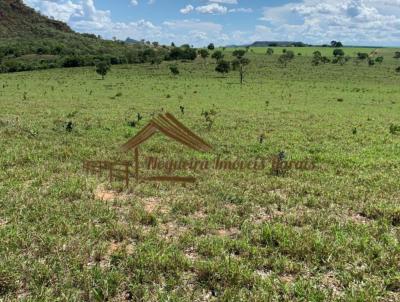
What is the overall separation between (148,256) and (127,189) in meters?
3.79

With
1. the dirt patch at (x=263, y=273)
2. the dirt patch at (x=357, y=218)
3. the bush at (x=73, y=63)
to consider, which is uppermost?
the bush at (x=73, y=63)

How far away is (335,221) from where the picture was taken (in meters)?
8.45

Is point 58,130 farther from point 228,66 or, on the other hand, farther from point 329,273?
point 228,66

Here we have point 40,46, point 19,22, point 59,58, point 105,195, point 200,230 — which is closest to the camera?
point 200,230

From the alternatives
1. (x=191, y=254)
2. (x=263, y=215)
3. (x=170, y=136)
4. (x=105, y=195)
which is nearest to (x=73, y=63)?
(x=170, y=136)

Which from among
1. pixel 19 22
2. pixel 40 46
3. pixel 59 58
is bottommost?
pixel 59 58

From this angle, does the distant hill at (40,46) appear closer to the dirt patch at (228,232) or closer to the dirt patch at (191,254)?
the dirt patch at (228,232)

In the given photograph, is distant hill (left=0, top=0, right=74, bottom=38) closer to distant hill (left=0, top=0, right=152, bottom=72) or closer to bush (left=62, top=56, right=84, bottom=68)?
distant hill (left=0, top=0, right=152, bottom=72)

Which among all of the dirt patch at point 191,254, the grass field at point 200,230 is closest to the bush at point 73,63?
the grass field at point 200,230

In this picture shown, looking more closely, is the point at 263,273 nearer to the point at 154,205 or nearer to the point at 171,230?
the point at 171,230

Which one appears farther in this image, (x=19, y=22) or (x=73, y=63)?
(x=19, y=22)

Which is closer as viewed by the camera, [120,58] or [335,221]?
[335,221]

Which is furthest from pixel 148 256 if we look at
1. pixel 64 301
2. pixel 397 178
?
pixel 397 178

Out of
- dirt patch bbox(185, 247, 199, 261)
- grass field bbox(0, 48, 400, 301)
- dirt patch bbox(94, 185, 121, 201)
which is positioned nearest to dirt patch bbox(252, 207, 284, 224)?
grass field bbox(0, 48, 400, 301)
